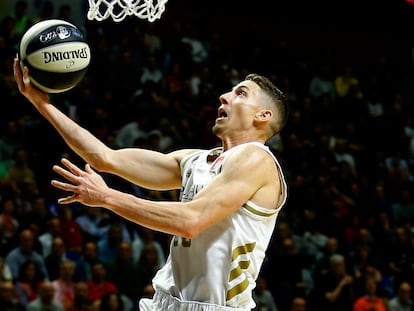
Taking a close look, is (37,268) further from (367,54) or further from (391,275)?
(367,54)

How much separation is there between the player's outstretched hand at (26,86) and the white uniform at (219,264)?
98 centimetres

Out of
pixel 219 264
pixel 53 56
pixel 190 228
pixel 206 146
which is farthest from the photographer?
pixel 206 146

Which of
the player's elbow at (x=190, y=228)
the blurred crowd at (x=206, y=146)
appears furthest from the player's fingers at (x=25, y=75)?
the blurred crowd at (x=206, y=146)

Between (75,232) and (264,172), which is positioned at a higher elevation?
(264,172)

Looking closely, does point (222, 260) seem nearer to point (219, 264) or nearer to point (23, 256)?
point (219, 264)

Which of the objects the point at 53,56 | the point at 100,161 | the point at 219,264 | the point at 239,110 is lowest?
the point at 219,264

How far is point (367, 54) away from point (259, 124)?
35.2 feet

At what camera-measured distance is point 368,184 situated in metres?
11.5

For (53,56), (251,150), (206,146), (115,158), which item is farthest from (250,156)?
(206,146)

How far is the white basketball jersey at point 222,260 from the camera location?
4.29 m

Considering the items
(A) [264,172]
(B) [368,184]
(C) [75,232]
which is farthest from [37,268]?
(B) [368,184]

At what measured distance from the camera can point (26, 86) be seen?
4.53 meters

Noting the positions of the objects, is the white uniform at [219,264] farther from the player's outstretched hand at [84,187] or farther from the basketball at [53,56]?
the basketball at [53,56]

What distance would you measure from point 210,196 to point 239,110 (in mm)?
719
